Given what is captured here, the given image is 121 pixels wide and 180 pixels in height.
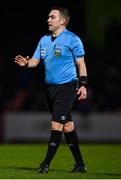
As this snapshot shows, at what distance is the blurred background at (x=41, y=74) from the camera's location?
20875mm

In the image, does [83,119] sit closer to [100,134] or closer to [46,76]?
[100,134]

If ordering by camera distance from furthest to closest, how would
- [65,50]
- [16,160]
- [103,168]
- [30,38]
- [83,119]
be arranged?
1. [30,38]
2. [83,119]
3. [16,160]
4. [103,168]
5. [65,50]

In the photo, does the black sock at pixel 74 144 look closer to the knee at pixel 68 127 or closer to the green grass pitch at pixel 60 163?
the knee at pixel 68 127

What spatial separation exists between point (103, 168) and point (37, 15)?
14.1 m

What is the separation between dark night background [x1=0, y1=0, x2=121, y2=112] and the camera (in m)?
21.5

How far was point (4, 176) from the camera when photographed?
32.8 feet

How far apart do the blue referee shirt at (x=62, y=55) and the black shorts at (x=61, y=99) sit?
Result: 8 cm

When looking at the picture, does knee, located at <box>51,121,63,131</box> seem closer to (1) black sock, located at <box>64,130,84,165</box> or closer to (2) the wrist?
(1) black sock, located at <box>64,130,84,165</box>

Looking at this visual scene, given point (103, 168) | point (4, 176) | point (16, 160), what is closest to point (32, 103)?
point (16, 160)

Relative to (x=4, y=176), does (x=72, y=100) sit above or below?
above

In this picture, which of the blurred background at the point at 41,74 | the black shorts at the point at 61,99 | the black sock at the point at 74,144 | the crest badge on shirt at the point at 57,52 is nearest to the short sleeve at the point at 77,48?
the crest badge on shirt at the point at 57,52

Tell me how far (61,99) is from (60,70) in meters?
0.38

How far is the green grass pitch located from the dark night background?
17.7 ft

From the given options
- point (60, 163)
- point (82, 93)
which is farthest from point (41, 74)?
point (82, 93)
